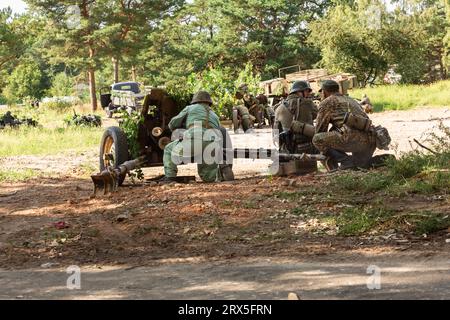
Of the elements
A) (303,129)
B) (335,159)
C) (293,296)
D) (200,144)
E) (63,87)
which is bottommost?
(293,296)

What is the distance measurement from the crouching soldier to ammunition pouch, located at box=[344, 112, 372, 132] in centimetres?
166

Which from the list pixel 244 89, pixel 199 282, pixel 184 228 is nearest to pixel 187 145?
pixel 184 228

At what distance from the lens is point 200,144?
31.6ft

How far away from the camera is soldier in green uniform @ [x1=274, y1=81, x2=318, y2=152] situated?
Result: 10.6 metres

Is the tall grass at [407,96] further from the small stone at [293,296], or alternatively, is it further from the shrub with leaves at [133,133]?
the small stone at [293,296]

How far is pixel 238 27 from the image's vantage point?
5544cm

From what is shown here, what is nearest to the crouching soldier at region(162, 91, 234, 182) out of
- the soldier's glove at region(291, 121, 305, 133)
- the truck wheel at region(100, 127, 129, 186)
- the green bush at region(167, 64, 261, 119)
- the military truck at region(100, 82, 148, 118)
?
the truck wheel at region(100, 127, 129, 186)

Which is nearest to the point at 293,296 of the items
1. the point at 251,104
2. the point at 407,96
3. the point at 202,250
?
the point at 202,250

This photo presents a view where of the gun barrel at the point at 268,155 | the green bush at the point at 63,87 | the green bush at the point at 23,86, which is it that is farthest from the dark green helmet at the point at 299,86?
the green bush at the point at 23,86

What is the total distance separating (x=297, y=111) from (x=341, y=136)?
1.33m

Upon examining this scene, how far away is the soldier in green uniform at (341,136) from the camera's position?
31.4 ft

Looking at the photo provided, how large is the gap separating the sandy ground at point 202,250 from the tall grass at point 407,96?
71.7 feet

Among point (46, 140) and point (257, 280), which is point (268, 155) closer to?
point (257, 280)
